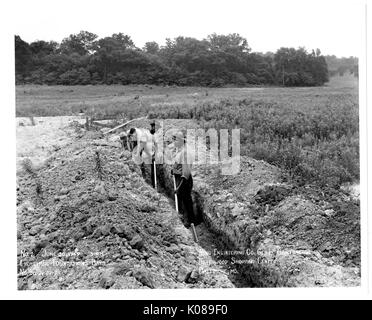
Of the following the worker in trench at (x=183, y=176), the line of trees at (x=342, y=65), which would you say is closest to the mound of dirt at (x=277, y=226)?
the worker in trench at (x=183, y=176)

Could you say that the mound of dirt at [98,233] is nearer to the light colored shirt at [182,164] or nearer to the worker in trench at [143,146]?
the worker in trench at [143,146]

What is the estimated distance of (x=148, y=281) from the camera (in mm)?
6746

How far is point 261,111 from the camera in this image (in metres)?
8.26

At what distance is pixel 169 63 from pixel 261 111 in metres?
1.47

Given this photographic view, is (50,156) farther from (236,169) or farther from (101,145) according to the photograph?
(236,169)

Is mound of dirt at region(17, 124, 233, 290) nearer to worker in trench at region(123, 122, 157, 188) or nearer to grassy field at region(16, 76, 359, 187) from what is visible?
worker in trench at region(123, 122, 157, 188)

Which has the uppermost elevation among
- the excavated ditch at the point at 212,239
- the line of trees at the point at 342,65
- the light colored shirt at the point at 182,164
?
the line of trees at the point at 342,65

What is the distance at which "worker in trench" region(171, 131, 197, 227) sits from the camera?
25.4 ft

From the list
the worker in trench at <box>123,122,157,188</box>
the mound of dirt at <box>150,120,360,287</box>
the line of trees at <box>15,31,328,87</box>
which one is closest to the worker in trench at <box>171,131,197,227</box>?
the mound of dirt at <box>150,120,360,287</box>

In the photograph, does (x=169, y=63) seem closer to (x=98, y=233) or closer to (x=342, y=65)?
(x=342, y=65)

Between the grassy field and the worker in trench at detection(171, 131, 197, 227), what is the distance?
410 mm

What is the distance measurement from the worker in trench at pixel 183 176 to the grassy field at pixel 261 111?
0.41 m

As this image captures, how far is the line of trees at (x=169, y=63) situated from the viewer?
7.66 meters

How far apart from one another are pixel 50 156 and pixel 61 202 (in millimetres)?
745
